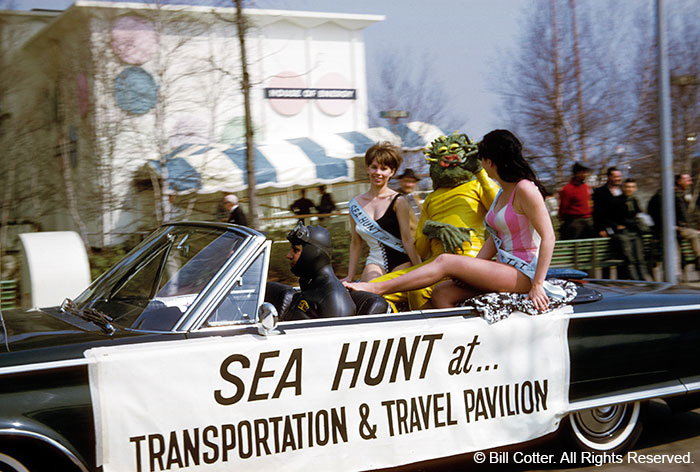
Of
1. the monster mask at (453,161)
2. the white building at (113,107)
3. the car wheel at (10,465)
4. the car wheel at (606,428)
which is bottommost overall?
the car wheel at (606,428)

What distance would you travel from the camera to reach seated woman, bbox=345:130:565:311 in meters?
4.21

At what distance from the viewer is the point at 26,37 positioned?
34.7 feet

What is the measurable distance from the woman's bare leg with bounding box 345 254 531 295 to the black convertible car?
0.28 m

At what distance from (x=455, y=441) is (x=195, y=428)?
140 cm

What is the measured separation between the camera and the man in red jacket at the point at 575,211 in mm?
10250

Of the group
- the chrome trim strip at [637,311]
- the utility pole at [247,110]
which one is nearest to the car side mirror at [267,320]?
the chrome trim strip at [637,311]

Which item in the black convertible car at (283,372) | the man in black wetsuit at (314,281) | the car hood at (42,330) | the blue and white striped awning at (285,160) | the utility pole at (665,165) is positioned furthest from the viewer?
the blue and white striped awning at (285,160)

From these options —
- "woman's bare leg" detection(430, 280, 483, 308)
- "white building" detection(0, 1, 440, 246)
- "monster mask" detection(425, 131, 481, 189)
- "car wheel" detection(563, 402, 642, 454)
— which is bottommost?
"car wheel" detection(563, 402, 642, 454)

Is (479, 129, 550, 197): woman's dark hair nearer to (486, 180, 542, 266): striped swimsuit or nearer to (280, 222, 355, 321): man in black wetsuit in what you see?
(486, 180, 542, 266): striped swimsuit

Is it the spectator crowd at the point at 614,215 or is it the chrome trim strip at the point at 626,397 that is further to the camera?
the spectator crowd at the point at 614,215

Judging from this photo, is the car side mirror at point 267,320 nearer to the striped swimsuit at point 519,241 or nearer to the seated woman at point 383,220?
the striped swimsuit at point 519,241

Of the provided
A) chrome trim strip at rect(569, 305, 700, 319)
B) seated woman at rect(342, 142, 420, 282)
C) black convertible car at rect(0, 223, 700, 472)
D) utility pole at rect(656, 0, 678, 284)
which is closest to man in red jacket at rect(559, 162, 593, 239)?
utility pole at rect(656, 0, 678, 284)

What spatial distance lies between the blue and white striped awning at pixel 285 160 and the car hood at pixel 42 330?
27.2 feet

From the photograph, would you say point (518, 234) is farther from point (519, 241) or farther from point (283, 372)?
point (283, 372)
